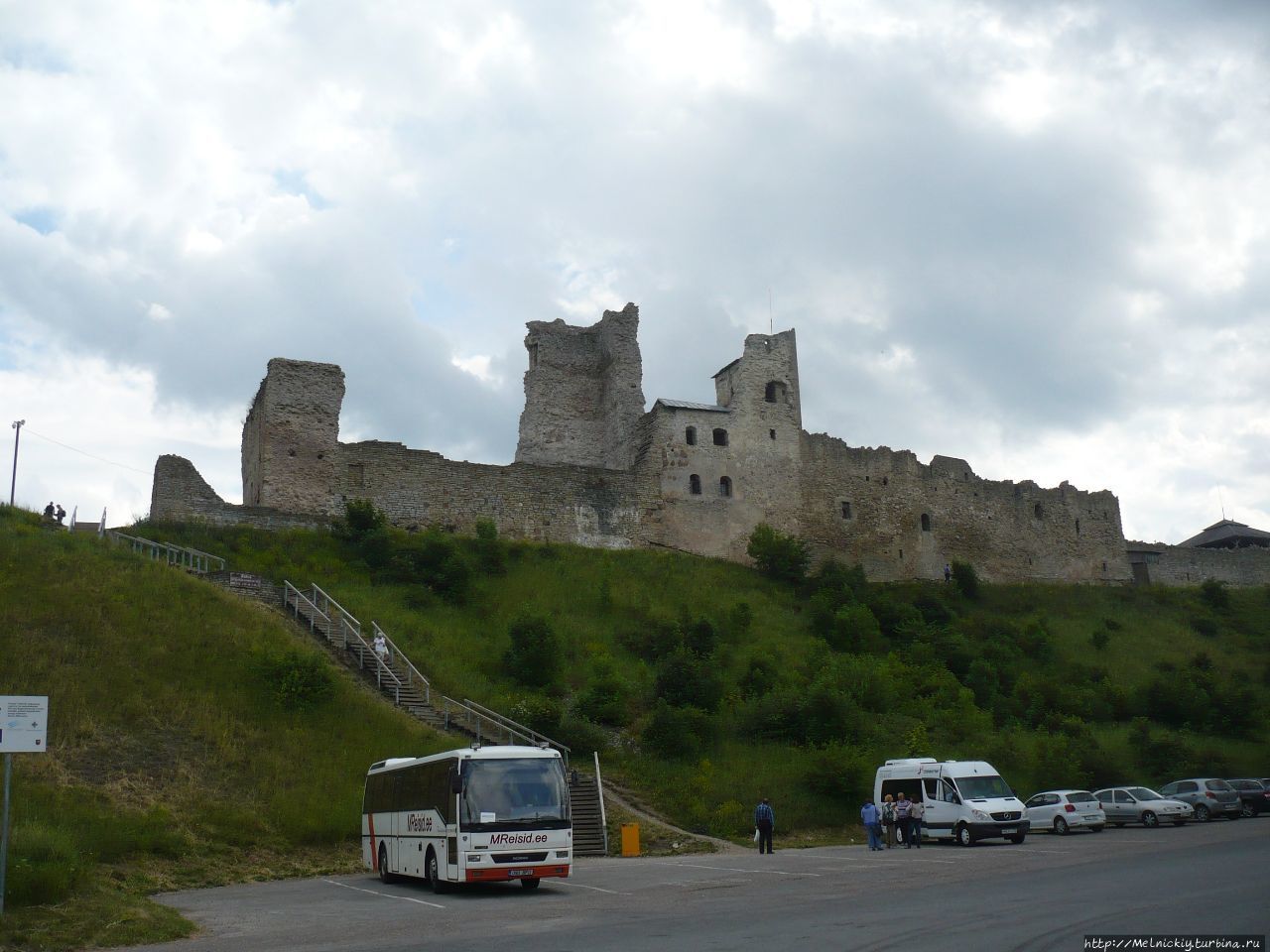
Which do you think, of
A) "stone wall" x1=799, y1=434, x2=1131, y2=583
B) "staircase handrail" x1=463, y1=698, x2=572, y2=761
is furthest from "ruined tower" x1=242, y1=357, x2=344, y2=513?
"stone wall" x1=799, y1=434, x2=1131, y2=583

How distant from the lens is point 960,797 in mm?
25172

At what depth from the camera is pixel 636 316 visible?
52.2 meters

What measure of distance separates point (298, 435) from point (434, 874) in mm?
26238

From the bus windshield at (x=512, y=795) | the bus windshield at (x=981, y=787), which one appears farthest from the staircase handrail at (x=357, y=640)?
the bus windshield at (x=981, y=787)

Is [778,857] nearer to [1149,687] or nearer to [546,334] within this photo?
[1149,687]

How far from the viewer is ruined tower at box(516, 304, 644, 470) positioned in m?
51.5

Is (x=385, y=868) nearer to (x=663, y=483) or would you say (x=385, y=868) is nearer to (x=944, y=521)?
(x=663, y=483)

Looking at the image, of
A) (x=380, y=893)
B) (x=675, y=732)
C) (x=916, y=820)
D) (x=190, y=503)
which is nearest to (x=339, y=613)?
(x=190, y=503)

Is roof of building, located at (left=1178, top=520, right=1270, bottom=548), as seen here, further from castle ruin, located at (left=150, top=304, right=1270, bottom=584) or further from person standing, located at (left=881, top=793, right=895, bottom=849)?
person standing, located at (left=881, top=793, right=895, bottom=849)

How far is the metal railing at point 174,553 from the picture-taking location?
33.8 meters

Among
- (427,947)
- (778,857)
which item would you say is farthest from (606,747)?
(427,947)

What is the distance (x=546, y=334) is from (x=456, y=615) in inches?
798

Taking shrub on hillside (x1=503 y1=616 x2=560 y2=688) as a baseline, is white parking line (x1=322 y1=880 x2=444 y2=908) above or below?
below

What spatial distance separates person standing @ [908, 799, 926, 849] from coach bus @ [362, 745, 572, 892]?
33.7ft
